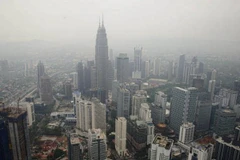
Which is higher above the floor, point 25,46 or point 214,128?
point 25,46

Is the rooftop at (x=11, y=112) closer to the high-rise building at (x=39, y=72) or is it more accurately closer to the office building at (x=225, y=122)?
the high-rise building at (x=39, y=72)

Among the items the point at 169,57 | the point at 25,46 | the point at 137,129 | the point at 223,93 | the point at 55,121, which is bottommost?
the point at 55,121

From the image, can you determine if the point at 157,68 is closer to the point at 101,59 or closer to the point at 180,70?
the point at 180,70

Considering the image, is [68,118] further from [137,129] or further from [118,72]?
[118,72]

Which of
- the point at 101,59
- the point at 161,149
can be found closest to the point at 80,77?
the point at 101,59

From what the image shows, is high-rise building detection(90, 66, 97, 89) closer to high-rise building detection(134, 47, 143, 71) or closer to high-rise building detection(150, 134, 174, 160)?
high-rise building detection(134, 47, 143, 71)

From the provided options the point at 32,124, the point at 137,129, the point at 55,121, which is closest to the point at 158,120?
the point at 137,129

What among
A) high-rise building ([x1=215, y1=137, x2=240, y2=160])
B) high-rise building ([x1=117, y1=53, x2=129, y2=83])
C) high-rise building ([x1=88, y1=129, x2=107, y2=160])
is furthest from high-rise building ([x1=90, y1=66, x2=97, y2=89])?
high-rise building ([x1=215, y1=137, x2=240, y2=160])
